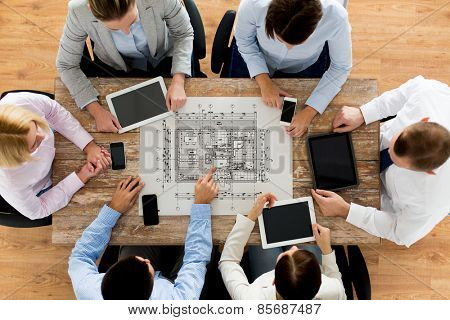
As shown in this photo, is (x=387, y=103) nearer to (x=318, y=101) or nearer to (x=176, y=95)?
(x=318, y=101)

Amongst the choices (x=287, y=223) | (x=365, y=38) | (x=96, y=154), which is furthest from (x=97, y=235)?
(x=365, y=38)

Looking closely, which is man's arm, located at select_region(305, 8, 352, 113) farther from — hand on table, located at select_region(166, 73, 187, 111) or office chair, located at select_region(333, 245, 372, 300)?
office chair, located at select_region(333, 245, 372, 300)

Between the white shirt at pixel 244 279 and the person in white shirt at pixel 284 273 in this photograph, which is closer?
the person in white shirt at pixel 284 273

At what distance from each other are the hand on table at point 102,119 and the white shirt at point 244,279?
672mm

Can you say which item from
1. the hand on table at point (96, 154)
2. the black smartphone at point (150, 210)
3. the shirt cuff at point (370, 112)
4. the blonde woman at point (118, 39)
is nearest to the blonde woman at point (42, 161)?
the hand on table at point (96, 154)

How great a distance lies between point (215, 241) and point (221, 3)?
1687mm

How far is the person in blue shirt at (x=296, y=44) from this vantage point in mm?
1503

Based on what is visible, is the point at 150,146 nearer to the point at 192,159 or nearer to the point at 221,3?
the point at 192,159

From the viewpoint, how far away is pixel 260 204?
1787 millimetres

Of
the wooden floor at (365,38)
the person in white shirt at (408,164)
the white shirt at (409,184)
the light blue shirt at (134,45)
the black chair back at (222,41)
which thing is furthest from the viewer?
the wooden floor at (365,38)

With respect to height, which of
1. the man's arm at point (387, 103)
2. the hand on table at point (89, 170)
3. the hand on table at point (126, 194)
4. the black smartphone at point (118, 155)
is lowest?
the hand on table at point (126, 194)

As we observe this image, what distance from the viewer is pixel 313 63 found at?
7.15 ft

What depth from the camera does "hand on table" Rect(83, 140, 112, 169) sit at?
1.83 m

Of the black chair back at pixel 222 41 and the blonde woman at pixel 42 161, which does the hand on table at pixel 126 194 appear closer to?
the blonde woman at pixel 42 161
